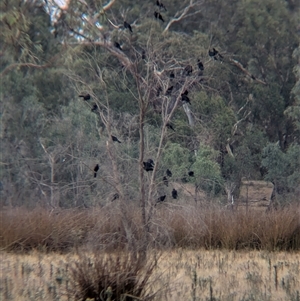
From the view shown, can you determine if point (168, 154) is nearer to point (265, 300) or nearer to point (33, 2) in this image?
point (33, 2)

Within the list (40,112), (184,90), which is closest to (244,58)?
(40,112)

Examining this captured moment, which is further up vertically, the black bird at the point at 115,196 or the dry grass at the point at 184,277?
the black bird at the point at 115,196

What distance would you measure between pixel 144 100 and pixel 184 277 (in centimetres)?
286

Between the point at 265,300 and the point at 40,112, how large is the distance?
583 inches

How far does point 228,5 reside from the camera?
2402 centimetres

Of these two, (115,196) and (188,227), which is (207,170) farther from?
(115,196)

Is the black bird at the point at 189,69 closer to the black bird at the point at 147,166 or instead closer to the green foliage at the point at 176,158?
the black bird at the point at 147,166

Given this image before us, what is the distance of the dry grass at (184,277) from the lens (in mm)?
6453

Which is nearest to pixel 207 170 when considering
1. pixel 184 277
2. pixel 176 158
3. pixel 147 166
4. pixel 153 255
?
pixel 176 158

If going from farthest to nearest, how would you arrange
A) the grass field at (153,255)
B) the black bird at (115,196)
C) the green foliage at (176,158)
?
the green foliage at (176,158)
the black bird at (115,196)
the grass field at (153,255)

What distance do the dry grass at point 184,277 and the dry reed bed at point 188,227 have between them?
61cm

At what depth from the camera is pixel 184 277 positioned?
7656mm

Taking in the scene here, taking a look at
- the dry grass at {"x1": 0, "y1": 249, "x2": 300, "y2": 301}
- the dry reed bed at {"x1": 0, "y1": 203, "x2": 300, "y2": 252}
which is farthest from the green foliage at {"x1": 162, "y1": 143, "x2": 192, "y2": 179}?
the dry grass at {"x1": 0, "y1": 249, "x2": 300, "y2": 301}

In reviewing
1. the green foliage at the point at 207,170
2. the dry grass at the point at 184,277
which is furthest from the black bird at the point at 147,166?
the green foliage at the point at 207,170
